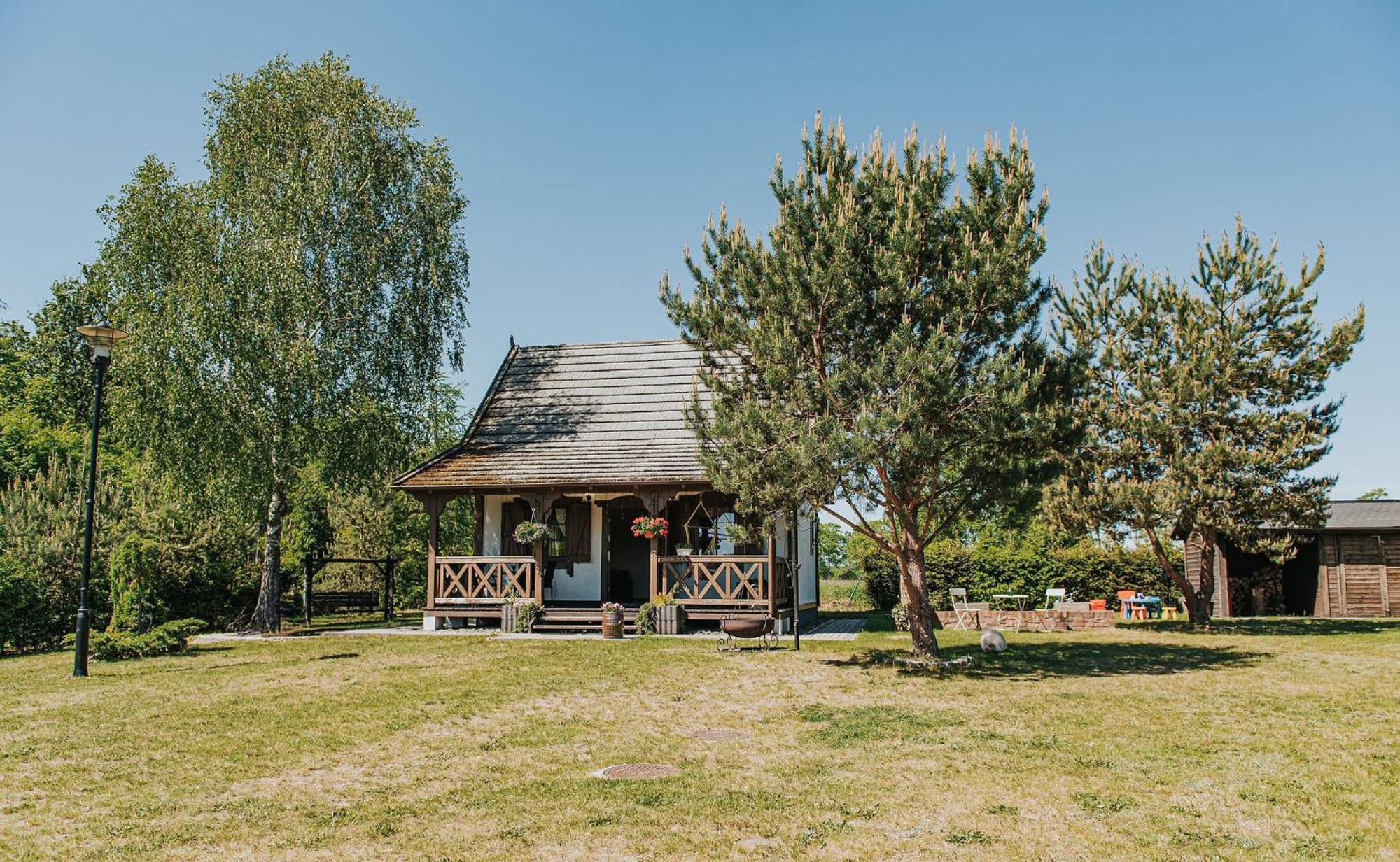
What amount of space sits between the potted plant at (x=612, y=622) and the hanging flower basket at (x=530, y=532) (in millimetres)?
2224

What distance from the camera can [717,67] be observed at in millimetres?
14883

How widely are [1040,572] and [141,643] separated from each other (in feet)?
76.3

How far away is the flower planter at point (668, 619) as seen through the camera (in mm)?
18859

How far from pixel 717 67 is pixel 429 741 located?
11.2 metres

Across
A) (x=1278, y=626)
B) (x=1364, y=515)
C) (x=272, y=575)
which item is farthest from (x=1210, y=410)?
(x=272, y=575)

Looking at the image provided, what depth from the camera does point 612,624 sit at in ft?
61.5

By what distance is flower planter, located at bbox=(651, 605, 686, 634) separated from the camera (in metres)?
18.9

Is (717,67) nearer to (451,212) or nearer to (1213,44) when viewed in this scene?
(1213,44)

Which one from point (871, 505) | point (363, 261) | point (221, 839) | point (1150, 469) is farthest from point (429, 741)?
point (1150, 469)

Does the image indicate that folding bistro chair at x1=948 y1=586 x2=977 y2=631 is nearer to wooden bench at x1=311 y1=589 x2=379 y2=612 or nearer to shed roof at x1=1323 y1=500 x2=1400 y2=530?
shed roof at x1=1323 y1=500 x2=1400 y2=530

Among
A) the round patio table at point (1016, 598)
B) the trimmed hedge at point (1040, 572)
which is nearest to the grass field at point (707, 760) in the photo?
the round patio table at point (1016, 598)

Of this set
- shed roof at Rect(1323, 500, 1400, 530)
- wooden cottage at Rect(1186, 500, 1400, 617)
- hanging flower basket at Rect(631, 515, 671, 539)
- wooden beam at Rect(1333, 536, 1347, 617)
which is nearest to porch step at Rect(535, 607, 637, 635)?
hanging flower basket at Rect(631, 515, 671, 539)

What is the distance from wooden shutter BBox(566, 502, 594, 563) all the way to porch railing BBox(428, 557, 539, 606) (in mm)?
1156

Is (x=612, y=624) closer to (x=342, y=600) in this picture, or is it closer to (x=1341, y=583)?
(x=342, y=600)
